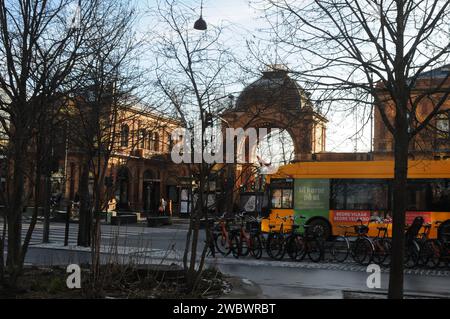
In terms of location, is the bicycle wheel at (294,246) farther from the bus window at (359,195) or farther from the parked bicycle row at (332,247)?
the bus window at (359,195)

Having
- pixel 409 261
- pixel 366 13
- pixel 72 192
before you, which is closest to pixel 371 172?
pixel 409 261

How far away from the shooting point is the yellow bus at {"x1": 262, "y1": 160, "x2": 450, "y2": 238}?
21594 mm

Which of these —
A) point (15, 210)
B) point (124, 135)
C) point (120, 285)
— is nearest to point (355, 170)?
point (124, 135)

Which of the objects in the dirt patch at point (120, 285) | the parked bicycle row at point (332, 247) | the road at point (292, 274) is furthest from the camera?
the parked bicycle row at point (332, 247)

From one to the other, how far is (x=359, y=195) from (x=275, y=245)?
238 inches

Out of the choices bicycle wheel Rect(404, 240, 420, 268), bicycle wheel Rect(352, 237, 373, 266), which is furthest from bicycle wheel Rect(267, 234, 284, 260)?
bicycle wheel Rect(404, 240, 420, 268)

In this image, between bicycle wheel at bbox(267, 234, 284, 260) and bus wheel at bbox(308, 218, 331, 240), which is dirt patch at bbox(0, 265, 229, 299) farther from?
bus wheel at bbox(308, 218, 331, 240)

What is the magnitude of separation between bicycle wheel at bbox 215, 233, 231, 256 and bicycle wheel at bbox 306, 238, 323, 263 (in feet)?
8.20

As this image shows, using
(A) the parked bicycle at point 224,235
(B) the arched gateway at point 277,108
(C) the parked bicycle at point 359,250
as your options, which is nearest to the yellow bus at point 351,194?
(C) the parked bicycle at point 359,250

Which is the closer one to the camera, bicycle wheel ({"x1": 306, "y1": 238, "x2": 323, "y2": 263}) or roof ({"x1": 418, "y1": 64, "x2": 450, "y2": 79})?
roof ({"x1": 418, "y1": 64, "x2": 450, "y2": 79})

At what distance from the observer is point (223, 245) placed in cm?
1892

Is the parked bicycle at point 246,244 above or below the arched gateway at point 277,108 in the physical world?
below

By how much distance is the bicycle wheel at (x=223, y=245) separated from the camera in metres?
18.4

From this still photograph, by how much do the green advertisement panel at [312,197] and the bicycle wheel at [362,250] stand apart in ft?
19.5
